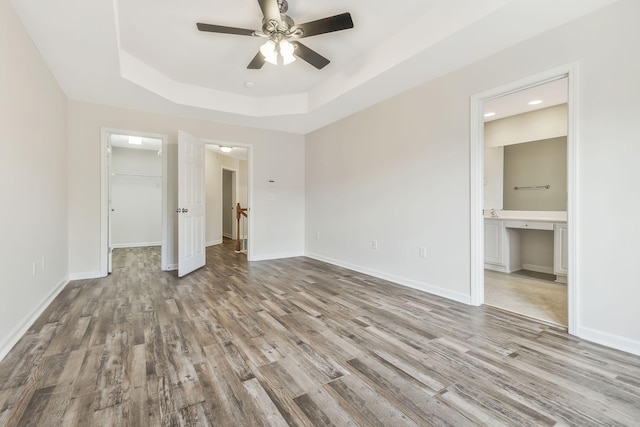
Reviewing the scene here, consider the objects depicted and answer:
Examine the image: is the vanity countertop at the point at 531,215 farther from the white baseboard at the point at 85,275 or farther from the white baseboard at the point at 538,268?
the white baseboard at the point at 85,275

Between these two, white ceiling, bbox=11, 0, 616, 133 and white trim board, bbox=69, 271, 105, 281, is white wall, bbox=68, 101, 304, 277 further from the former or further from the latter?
white ceiling, bbox=11, 0, 616, 133

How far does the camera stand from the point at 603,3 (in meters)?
2.09

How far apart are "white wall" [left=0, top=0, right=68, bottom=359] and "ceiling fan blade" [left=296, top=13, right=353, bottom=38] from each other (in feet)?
7.08

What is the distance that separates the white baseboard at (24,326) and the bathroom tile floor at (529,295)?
163 inches

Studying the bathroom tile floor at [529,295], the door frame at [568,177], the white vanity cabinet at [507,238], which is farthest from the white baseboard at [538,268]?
the door frame at [568,177]

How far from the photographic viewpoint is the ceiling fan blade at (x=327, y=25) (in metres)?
2.29

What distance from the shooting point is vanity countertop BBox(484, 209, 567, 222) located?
4.21 meters

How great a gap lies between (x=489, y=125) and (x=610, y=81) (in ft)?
9.98

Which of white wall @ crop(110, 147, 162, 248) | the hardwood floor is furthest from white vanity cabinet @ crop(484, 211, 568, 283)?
white wall @ crop(110, 147, 162, 248)

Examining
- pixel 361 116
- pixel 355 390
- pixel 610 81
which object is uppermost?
pixel 361 116

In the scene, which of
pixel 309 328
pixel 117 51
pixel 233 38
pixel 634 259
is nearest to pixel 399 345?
pixel 309 328

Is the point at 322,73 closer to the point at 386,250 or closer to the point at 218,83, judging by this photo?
the point at 218,83

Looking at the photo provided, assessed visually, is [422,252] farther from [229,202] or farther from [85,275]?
[229,202]

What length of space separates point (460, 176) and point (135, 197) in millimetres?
7663
